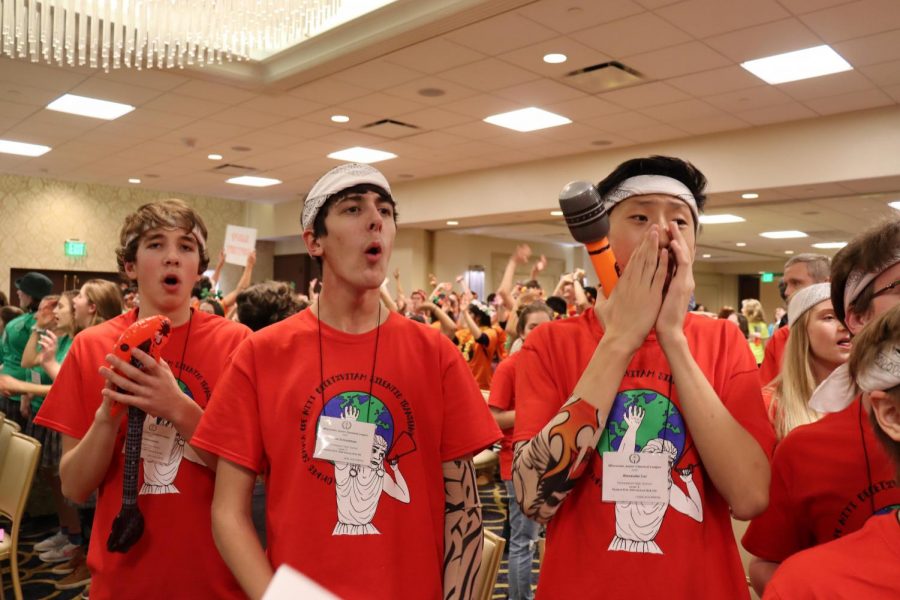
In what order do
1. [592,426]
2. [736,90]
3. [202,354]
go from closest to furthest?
[592,426] → [202,354] → [736,90]

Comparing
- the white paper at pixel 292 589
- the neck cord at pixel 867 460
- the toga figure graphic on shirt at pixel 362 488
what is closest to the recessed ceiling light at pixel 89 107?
the toga figure graphic on shirt at pixel 362 488

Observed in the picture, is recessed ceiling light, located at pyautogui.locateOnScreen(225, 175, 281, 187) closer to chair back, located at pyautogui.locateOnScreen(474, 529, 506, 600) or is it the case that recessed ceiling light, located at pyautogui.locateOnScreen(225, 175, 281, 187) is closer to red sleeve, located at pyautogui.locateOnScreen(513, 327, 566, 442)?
chair back, located at pyautogui.locateOnScreen(474, 529, 506, 600)

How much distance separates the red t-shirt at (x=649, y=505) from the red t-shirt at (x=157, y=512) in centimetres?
81

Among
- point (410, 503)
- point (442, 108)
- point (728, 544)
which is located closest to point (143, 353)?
point (410, 503)

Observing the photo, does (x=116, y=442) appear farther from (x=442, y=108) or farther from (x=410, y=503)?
(x=442, y=108)

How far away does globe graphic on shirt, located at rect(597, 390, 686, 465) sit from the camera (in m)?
1.20

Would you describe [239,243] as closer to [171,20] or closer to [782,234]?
[171,20]

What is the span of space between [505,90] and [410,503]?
19.5 ft

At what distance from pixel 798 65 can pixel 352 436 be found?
6033 millimetres

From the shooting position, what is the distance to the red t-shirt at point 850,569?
2.76ft

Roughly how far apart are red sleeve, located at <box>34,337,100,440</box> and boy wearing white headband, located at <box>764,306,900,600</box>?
152 centimetres

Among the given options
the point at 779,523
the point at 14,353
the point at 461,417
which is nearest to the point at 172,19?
the point at 14,353

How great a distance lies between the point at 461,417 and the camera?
1381 millimetres

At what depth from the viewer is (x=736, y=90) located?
6.58 metres
